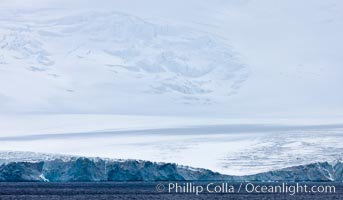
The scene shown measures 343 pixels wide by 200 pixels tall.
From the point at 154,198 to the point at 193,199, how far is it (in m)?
9.05

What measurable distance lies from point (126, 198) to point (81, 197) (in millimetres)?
6529

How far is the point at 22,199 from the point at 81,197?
36.8 feet

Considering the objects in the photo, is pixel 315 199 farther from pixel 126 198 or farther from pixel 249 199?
pixel 126 198

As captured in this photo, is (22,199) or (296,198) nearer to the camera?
(22,199)

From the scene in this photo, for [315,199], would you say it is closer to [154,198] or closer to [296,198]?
[296,198]

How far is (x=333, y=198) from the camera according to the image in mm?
166000

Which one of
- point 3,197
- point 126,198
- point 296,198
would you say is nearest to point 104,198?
point 126,198

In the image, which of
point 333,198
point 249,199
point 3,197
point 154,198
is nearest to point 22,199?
point 3,197

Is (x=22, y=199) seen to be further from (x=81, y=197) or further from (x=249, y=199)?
A: (x=249, y=199)

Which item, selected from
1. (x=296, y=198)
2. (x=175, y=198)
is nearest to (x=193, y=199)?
(x=175, y=198)

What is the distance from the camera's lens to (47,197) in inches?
6570

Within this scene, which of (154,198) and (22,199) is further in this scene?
(154,198)

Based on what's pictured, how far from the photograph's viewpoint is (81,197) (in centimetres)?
16462

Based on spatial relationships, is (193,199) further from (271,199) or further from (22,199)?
(22,199)
